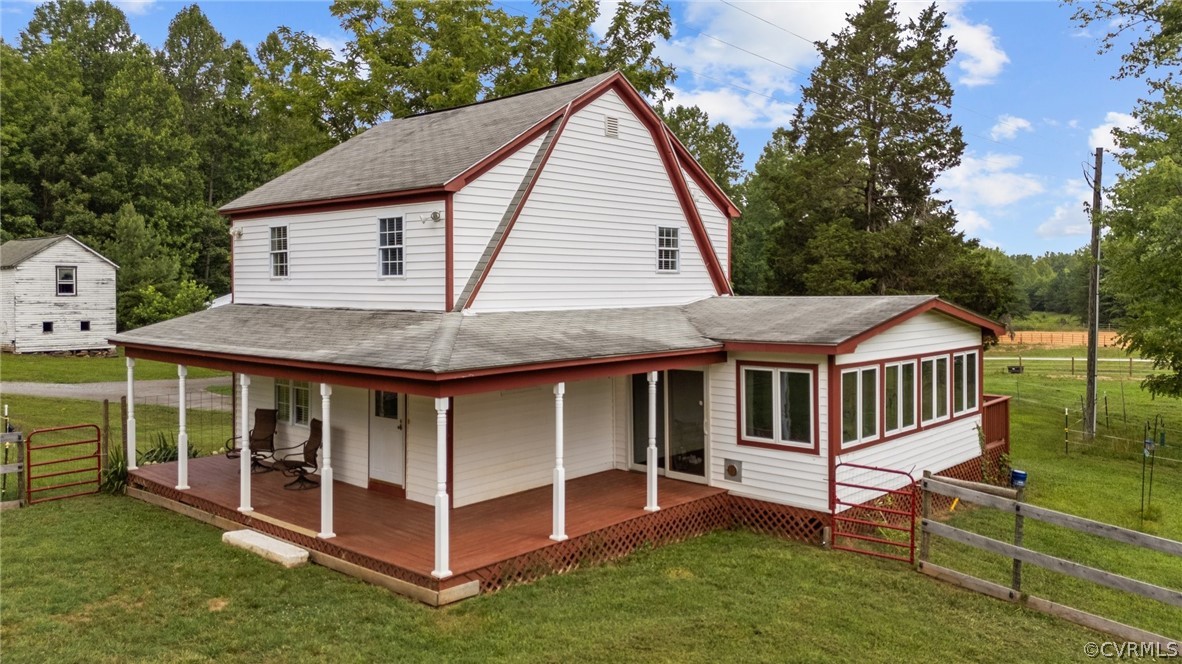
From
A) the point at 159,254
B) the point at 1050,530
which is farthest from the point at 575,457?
the point at 159,254

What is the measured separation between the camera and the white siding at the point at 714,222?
674 inches

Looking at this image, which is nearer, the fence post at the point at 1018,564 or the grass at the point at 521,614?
the grass at the point at 521,614

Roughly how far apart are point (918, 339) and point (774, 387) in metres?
3.36

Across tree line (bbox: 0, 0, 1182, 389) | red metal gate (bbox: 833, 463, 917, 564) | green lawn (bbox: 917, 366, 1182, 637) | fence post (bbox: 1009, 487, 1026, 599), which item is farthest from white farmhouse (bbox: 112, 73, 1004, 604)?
tree line (bbox: 0, 0, 1182, 389)

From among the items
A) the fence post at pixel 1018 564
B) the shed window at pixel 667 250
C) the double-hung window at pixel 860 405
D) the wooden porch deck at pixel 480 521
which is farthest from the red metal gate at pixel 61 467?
the fence post at pixel 1018 564

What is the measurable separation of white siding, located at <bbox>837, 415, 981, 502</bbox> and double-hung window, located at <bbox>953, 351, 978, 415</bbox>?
284 mm

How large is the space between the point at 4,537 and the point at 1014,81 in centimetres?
2760

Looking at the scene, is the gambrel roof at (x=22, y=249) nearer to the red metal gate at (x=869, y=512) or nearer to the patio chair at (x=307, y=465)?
the patio chair at (x=307, y=465)

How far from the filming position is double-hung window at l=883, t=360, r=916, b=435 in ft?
41.7

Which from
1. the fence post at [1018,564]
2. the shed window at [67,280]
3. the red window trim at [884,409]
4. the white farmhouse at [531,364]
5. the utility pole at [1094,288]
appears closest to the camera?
the fence post at [1018,564]

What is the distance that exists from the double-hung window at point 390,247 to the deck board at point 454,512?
3636mm

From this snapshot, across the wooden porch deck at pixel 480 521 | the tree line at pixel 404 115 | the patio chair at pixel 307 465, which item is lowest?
the wooden porch deck at pixel 480 521

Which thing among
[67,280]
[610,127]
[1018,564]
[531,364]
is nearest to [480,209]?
[610,127]

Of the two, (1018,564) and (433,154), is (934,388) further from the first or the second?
(433,154)
